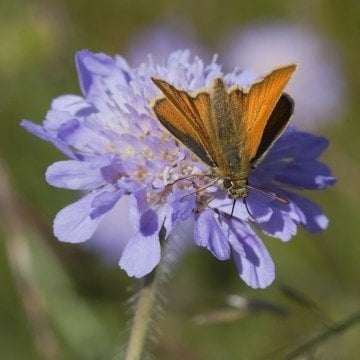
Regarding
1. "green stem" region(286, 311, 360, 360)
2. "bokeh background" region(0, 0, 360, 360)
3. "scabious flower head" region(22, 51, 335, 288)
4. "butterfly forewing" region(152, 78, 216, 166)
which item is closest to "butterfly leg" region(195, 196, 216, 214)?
"scabious flower head" region(22, 51, 335, 288)

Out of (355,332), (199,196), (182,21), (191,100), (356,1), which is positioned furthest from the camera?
(182,21)

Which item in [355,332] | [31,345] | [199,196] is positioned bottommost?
[355,332]

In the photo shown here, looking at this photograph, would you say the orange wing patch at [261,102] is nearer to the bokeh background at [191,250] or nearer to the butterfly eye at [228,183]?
the butterfly eye at [228,183]

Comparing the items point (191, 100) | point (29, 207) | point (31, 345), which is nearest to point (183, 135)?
point (191, 100)

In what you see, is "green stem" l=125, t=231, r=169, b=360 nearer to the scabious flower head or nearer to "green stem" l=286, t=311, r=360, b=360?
the scabious flower head

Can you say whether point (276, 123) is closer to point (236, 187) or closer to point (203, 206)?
point (236, 187)

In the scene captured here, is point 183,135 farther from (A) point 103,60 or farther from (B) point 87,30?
(B) point 87,30
